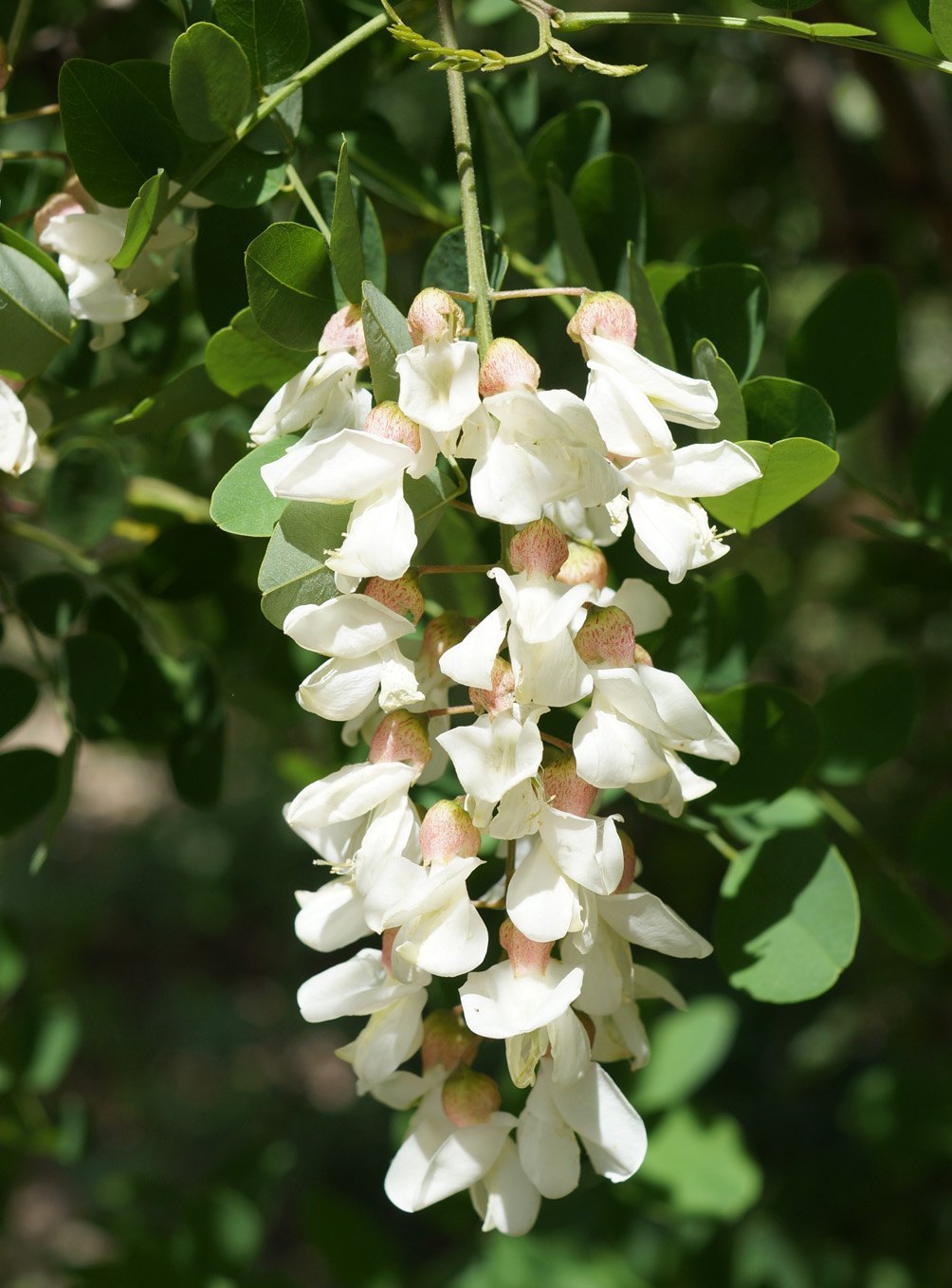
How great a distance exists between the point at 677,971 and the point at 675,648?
115cm

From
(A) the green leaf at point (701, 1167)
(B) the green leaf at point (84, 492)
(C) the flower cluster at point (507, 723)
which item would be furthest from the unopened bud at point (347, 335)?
(A) the green leaf at point (701, 1167)

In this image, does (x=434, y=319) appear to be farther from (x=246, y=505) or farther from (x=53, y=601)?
(x=53, y=601)

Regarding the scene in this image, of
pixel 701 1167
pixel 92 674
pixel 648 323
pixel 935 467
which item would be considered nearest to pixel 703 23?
pixel 648 323

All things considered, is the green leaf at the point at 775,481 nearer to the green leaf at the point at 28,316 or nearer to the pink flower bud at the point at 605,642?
the pink flower bud at the point at 605,642

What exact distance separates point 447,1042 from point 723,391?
278mm

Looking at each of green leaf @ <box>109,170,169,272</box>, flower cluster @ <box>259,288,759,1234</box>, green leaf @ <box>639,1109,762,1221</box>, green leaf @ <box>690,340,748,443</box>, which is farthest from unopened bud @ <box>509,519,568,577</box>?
green leaf @ <box>639,1109,762,1221</box>

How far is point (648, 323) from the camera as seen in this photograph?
1.68ft

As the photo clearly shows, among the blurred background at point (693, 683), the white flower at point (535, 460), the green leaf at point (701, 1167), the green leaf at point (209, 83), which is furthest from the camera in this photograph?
the green leaf at point (701, 1167)

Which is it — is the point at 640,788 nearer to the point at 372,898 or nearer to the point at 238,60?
the point at 372,898

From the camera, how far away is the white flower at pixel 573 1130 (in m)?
0.45

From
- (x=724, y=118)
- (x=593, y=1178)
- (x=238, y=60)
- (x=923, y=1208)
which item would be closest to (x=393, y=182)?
(x=238, y=60)

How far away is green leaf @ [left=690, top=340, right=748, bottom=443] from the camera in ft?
1.53

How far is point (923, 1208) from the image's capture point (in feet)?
4.25

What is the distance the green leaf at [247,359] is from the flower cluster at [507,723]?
0.23ft
